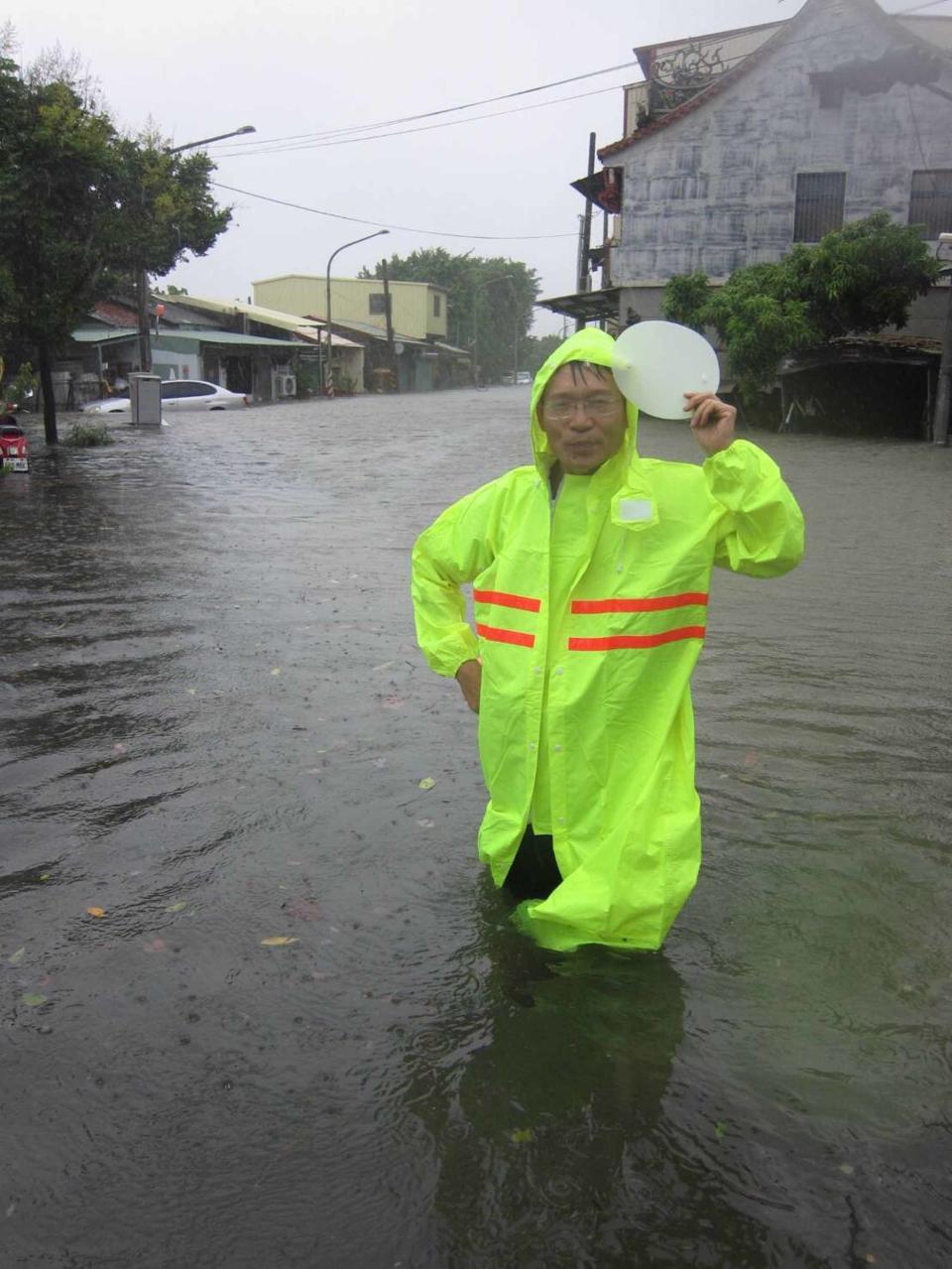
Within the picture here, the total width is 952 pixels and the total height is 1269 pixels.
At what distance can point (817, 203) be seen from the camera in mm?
27688

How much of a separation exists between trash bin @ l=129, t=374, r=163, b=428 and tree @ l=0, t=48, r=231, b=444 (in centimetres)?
637

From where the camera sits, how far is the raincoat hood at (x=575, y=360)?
291cm

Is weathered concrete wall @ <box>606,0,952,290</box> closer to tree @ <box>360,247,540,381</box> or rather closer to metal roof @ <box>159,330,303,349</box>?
metal roof @ <box>159,330,303,349</box>

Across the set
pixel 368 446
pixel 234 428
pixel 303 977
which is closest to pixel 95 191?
pixel 368 446

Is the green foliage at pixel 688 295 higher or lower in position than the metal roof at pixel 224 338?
higher

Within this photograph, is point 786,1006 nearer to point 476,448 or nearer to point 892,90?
point 476,448

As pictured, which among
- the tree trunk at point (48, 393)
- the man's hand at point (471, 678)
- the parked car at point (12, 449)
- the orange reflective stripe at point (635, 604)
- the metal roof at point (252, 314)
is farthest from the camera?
the metal roof at point (252, 314)

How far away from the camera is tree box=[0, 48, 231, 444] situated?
1597 centimetres

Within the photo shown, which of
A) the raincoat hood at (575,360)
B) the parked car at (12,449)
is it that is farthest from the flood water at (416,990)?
the parked car at (12,449)

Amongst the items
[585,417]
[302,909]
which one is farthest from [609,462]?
[302,909]

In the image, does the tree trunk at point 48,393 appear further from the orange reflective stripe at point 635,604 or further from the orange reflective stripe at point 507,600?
the orange reflective stripe at point 635,604

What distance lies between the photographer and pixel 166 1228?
7.80ft

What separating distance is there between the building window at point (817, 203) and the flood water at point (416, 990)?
23.5 meters

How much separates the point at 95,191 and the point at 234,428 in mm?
8823
